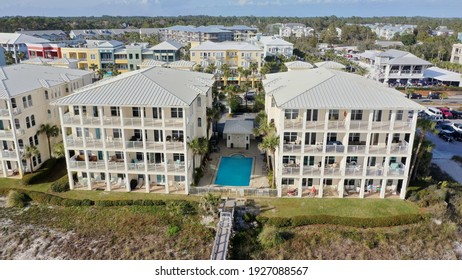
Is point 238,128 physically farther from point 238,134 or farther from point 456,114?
point 456,114

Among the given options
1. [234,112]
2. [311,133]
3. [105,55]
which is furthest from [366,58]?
[311,133]

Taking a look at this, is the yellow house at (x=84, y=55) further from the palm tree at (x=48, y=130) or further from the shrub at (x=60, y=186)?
the shrub at (x=60, y=186)

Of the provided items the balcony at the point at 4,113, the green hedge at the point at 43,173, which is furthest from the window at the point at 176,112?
the balcony at the point at 4,113

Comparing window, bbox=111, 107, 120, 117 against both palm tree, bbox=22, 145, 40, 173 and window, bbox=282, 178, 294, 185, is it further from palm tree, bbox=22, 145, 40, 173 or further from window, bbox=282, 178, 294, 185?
window, bbox=282, 178, 294, 185

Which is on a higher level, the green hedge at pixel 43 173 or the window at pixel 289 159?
the window at pixel 289 159

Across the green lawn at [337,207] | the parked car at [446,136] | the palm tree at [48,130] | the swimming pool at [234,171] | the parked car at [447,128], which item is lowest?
the green lawn at [337,207]

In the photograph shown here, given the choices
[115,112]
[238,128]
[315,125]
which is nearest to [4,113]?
[115,112]
